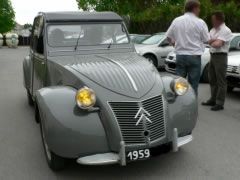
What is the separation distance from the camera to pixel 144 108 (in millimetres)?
4312

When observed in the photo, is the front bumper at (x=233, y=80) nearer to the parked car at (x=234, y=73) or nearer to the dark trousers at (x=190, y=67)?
the parked car at (x=234, y=73)

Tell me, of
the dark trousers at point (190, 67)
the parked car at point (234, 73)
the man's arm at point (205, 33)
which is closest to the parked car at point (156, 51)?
the parked car at point (234, 73)

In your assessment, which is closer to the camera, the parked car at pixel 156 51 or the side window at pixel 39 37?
the side window at pixel 39 37

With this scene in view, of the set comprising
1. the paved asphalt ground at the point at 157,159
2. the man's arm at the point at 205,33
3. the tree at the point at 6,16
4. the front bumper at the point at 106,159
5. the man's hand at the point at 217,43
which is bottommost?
the tree at the point at 6,16

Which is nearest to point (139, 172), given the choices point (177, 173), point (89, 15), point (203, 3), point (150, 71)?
point (177, 173)

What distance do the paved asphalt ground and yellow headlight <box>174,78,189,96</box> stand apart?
839 mm

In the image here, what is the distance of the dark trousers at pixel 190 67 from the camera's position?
6895mm

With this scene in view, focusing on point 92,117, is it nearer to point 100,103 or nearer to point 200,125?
point 100,103

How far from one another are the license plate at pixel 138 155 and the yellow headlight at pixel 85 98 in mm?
651

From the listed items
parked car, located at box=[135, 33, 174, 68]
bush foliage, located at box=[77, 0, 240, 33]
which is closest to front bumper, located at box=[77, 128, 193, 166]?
parked car, located at box=[135, 33, 174, 68]

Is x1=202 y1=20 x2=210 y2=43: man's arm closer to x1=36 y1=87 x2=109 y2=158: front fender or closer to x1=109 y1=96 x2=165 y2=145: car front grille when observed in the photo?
x1=109 y1=96 x2=165 y2=145: car front grille

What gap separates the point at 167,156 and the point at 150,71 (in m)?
1.08

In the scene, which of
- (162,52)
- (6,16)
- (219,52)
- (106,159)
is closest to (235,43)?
(162,52)

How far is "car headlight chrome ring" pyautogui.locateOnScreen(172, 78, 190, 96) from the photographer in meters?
4.76
